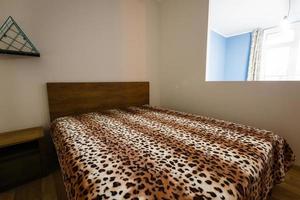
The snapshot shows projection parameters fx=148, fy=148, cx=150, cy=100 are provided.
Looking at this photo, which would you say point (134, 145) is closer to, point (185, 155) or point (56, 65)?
point (185, 155)

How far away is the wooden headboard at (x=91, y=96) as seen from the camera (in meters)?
1.99

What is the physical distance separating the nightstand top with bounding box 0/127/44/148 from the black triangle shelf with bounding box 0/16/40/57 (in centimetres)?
89

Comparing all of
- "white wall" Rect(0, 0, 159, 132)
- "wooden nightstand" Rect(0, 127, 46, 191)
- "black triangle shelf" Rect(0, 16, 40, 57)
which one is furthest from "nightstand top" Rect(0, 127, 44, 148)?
"black triangle shelf" Rect(0, 16, 40, 57)

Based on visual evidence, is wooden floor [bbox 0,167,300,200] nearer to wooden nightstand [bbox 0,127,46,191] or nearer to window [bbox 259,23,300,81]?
wooden nightstand [bbox 0,127,46,191]

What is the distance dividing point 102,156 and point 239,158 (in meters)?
0.85

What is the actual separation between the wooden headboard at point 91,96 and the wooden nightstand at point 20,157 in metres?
0.42

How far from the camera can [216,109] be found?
2432 mm

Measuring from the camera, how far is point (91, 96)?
2.28 meters

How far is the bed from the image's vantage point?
0.67 meters

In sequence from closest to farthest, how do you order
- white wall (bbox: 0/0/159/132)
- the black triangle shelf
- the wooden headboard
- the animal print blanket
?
the animal print blanket → the black triangle shelf → white wall (bbox: 0/0/159/132) → the wooden headboard

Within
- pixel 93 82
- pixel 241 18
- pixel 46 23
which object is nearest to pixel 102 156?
pixel 93 82

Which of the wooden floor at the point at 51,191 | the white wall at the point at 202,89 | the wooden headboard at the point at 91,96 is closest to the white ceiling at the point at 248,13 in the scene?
the white wall at the point at 202,89

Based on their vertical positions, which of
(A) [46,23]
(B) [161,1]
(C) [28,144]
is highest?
(B) [161,1]

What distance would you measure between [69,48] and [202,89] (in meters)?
2.19
